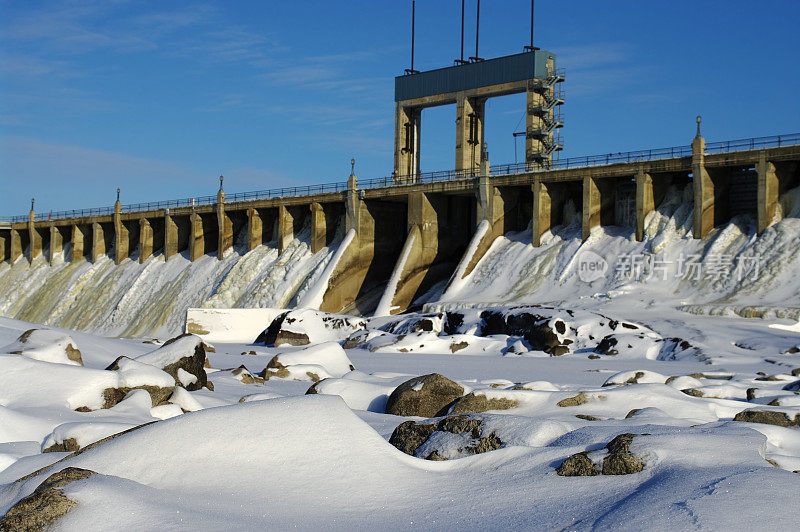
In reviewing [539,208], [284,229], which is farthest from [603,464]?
[284,229]

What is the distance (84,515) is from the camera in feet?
16.7

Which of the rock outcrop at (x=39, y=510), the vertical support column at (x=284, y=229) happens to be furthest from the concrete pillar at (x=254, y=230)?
the rock outcrop at (x=39, y=510)

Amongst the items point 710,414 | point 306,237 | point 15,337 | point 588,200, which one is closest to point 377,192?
point 306,237

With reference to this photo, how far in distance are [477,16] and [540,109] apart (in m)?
10.5

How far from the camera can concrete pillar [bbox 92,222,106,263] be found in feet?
225

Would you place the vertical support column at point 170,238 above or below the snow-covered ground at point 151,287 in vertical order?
above

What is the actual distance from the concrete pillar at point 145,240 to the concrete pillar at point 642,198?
1572 inches

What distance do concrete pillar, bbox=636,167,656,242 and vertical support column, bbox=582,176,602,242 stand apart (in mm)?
2430

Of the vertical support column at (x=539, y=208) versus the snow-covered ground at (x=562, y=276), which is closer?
the snow-covered ground at (x=562, y=276)

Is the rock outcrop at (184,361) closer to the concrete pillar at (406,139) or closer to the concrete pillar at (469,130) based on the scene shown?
the concrete pillar at (469,130)

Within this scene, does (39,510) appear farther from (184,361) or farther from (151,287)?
(151,287)

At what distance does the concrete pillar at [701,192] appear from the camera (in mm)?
35062

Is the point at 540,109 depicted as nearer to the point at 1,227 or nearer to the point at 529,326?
the point at 529,326

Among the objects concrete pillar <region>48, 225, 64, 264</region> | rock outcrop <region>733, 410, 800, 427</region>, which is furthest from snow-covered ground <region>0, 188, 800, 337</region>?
rock outcrop <region>733, 410, 800, 427</region>
